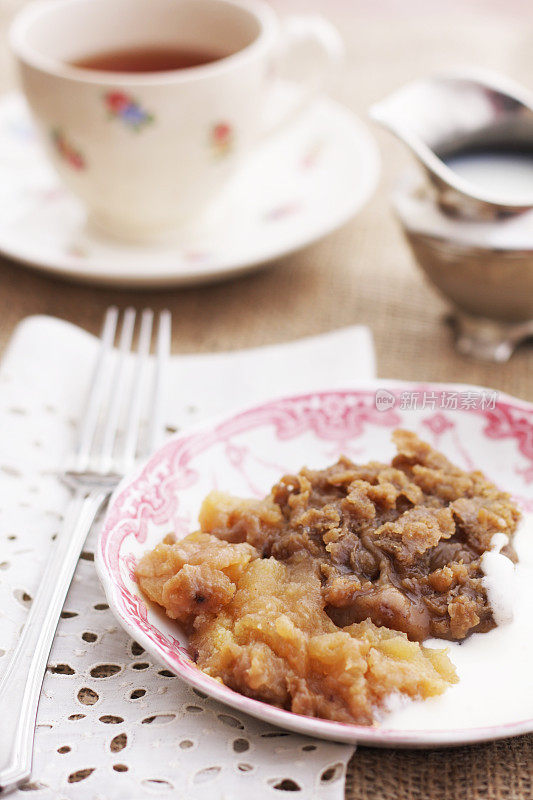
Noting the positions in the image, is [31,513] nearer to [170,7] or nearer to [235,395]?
[235,395]

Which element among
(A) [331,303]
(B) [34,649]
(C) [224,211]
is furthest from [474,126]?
(B) [34,649]

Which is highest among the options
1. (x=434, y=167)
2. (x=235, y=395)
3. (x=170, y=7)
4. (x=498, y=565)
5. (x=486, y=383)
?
(x=170, y=7)

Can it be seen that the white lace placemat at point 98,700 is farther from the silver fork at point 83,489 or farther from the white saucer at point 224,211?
the white saucer at point 224,211

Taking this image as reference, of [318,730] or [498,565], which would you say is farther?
[498,565]

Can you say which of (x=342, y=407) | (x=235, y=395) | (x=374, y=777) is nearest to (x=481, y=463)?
(x=342, y=407)

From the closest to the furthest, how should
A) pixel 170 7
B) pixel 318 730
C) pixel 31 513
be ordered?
1. pixel 318 730
2. pixel 31 513
3. pixel 170 7

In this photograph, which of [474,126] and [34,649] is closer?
[34,649]

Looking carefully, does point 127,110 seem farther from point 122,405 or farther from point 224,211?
point 122,405
